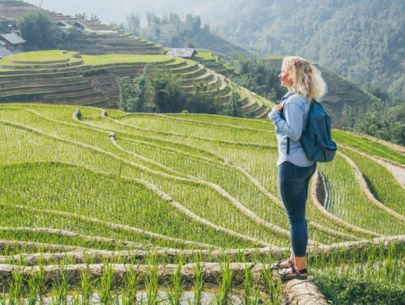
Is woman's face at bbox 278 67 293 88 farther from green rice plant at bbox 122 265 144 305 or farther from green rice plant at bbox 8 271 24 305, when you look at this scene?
green rice plant at bbox 8 271 24 305

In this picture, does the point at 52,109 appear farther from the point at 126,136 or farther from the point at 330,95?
the point at 330,95

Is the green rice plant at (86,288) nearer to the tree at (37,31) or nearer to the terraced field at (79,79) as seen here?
the terraced field at (79,79)

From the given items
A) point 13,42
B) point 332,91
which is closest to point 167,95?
point 13,42

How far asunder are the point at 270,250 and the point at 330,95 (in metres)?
106

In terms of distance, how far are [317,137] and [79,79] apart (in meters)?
49.3

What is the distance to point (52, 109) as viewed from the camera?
26.2 m

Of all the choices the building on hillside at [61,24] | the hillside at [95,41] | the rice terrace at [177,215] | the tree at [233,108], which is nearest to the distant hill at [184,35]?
the hillside at [95,41]

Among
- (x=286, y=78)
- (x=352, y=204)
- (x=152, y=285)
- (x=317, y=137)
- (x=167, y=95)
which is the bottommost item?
(x=167, y=95)

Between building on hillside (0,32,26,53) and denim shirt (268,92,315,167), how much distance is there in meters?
70.2

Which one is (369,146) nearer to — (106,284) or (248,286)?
(248,286)

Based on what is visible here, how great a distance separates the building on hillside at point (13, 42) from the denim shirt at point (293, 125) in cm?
7015

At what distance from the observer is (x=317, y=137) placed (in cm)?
427

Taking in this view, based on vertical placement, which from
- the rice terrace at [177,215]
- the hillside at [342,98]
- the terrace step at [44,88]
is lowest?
the hillside at [342,98]

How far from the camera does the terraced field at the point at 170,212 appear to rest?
469cm
